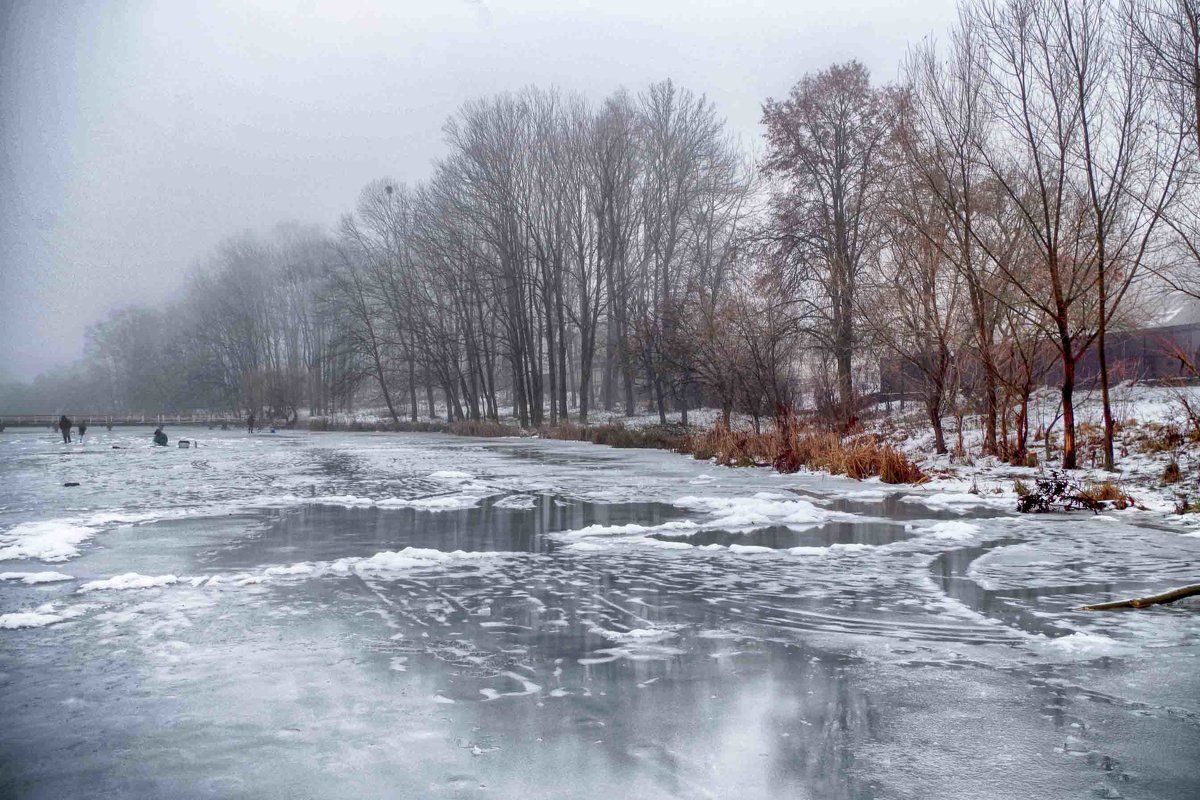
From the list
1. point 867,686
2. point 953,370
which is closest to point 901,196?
point 953,370

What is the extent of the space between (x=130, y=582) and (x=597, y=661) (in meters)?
3.82

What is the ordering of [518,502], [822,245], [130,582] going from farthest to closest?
[822,245] < [518,502] < [130,582]

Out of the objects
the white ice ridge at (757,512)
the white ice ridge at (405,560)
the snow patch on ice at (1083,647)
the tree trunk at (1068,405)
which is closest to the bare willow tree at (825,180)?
the tree trunk at (1068,405)

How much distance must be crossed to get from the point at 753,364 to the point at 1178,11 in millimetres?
11399

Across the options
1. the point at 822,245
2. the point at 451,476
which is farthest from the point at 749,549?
the point at 822,245

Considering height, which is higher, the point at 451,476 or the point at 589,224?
the point at 589,224

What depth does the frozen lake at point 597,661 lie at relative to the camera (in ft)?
9.69

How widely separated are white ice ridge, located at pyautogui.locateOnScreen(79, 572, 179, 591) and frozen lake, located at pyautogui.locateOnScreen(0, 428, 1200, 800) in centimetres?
3

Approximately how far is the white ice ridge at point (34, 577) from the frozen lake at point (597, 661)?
4 centimetres

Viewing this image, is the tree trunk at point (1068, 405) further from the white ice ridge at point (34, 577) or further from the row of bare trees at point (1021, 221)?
the white ice ridge at point (34, 577)

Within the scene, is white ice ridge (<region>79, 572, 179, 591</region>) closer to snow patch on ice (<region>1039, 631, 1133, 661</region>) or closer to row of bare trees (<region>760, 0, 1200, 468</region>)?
snow patch on ice (<region>1039, 631, 1133, 661</region>)

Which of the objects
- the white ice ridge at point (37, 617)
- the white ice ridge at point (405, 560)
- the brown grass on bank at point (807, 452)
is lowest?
the white ice ridge at point (405, 560)

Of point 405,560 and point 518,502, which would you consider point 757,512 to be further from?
point 405,560

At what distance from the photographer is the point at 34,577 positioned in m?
6.42
